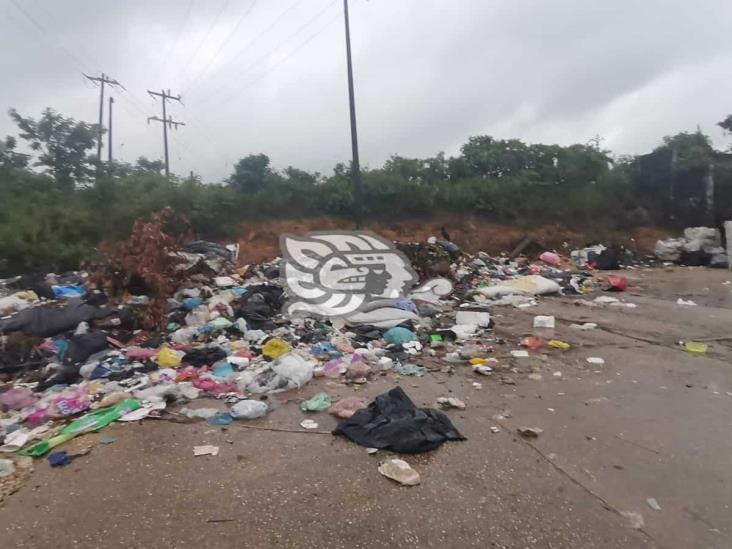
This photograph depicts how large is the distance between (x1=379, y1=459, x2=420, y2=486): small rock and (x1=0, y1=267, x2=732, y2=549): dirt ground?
0.04 m

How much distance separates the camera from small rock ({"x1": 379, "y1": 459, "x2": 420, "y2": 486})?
7.06 feet

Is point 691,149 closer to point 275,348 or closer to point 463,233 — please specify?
point 463,233

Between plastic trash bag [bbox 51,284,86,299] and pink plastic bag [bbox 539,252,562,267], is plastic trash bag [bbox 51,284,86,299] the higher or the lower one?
the lower one

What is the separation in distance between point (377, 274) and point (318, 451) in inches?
185

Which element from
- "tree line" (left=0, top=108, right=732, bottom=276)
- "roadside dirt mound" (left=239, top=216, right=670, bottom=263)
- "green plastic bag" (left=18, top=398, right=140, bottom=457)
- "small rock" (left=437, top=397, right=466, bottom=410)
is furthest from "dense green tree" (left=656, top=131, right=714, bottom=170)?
"green plastic bag" (left=18, top=398, right=140, bottom=457)

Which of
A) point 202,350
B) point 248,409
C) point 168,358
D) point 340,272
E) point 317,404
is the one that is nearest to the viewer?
point 248,409

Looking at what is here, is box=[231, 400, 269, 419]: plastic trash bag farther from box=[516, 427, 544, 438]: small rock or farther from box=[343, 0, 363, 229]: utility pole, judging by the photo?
box=[343, 0, 363, 229]: utility pole

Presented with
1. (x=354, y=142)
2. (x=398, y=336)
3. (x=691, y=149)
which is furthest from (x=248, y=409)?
(x=691, y=149)

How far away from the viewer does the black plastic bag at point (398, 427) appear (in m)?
2.45

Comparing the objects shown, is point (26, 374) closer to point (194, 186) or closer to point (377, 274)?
point (377, 274)

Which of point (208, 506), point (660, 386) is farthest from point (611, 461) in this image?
point (208, 506)

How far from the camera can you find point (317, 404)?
9.95ft

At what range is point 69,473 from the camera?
2273 millimetres

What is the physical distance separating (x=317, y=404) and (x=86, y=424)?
4.63 feet
